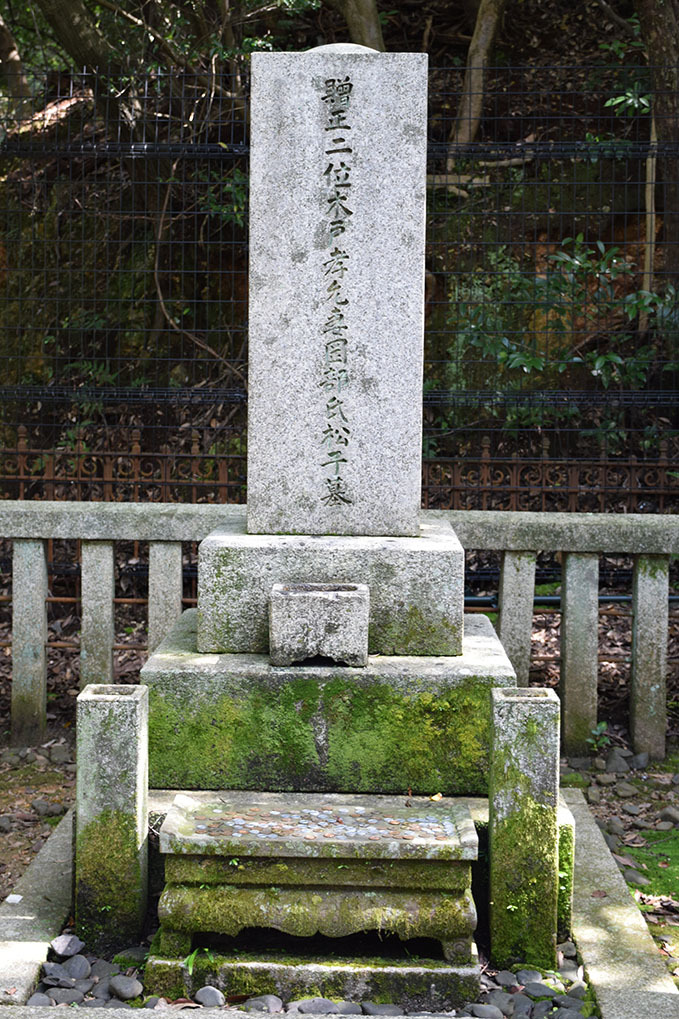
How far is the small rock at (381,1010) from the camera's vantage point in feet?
9.07

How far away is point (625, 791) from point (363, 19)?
19.1ft

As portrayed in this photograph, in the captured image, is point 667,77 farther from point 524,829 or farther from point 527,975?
point 527,975

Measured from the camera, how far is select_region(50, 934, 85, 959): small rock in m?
3.10

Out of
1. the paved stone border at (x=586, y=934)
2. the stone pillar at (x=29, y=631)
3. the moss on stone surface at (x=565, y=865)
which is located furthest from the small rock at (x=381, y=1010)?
the stone pillar at (x=29, y=631)

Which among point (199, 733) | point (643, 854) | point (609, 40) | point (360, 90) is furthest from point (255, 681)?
point (609, 40)

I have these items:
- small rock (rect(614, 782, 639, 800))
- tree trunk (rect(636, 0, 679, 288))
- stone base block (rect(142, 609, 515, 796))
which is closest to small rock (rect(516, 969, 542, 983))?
stone base block (rect(142, 609, 515, 796))

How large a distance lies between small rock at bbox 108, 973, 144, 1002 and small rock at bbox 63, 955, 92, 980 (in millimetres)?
107

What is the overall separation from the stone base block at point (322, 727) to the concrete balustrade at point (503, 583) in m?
1.61

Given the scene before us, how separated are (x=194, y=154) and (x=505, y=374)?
8.76ft

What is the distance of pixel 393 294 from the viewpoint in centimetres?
386

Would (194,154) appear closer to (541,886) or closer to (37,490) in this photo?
(37,490)

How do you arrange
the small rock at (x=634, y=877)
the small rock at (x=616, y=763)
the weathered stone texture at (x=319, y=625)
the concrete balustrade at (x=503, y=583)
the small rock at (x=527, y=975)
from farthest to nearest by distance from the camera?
the concrete balustrade at (x=503, y=583)
the small rock at (x=616, y=763)
the small rock at (x=634, y=877)
the weathered stone texture at (x=319, y=625)
the small rock at (x=527, y=975)

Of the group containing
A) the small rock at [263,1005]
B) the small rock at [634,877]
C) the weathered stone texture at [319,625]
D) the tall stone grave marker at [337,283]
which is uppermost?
the tall stone grave marker at [337,283]

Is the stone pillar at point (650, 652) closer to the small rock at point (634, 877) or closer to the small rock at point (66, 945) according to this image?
the small rock at point (634, 877)
